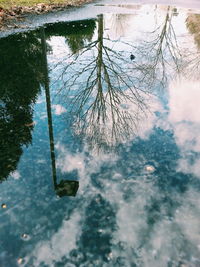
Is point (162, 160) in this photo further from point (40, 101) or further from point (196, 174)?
point (40, 101)

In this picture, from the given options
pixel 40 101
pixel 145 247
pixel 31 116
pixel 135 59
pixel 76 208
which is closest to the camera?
pixel 145 247

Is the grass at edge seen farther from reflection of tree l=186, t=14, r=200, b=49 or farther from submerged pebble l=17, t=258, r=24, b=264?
submerged pebble l=17, t=258, r=24, b=264

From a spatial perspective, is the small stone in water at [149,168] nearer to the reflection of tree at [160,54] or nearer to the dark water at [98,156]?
the dark water at [98,156]

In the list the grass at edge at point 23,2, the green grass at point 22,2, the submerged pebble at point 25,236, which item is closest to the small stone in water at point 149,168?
the submerged pebble at point 25,236

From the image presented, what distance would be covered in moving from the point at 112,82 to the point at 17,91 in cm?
245

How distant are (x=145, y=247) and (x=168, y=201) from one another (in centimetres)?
78

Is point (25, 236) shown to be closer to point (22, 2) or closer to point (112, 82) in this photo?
point (112, 82)

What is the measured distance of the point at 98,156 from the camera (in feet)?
12.7

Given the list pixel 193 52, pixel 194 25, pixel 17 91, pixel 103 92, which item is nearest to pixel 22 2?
pixel 17 91

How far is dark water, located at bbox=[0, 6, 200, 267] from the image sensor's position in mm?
2680

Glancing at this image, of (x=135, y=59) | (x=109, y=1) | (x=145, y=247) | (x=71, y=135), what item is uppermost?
(x=109, y=1)

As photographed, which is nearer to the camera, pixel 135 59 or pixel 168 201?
pixel 168 201

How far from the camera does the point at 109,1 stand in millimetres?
14484

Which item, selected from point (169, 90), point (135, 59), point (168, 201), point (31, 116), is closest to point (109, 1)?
point (135, 59)
